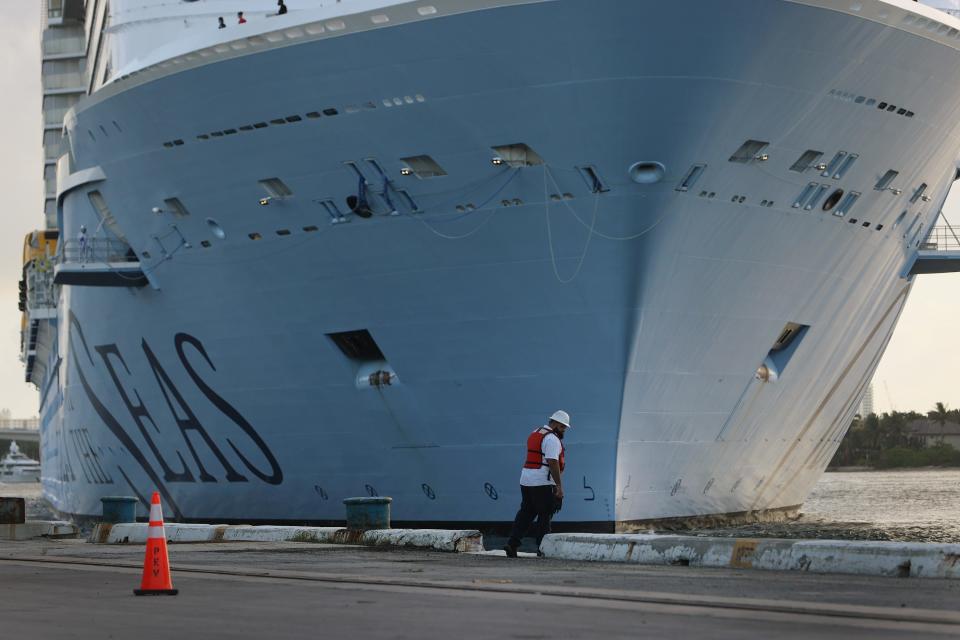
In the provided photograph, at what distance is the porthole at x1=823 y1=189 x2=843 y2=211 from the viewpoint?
18.3 m

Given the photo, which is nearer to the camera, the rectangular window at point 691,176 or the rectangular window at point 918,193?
the rectangular window at point 691,176

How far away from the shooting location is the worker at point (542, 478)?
42.3ft

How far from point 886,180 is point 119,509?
441 inches

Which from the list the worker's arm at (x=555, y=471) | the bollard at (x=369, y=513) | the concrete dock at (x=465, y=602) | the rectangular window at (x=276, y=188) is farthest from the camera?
the rectangular window at (x=276, y=188)

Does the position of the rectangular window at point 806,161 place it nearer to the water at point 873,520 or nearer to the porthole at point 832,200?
the porthole at point 832,200

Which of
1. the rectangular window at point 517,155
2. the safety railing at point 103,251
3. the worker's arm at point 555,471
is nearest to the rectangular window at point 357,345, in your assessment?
the rectangular window at point 517,155

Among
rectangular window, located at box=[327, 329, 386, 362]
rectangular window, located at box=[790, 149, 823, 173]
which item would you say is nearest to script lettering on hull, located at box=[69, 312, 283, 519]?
rectangular window, located at box=[327, 329, 386, 362]

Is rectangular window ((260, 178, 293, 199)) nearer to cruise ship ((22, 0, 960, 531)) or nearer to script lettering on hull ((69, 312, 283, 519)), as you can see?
cruise ship ((22, 0, 960, 531))

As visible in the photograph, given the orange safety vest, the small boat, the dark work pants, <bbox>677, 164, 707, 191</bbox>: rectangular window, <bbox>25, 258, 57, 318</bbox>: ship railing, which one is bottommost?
the dark work pants

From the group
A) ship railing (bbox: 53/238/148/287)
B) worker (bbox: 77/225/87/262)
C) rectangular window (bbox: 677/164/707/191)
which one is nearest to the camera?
rectangular window (bbox: 677/164/707/191)

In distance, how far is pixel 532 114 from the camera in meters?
16.3

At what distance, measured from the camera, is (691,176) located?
16609 mm

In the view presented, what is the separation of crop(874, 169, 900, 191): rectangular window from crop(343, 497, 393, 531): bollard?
26.3 feet

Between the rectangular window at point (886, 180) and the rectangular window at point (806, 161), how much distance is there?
5.65ft
